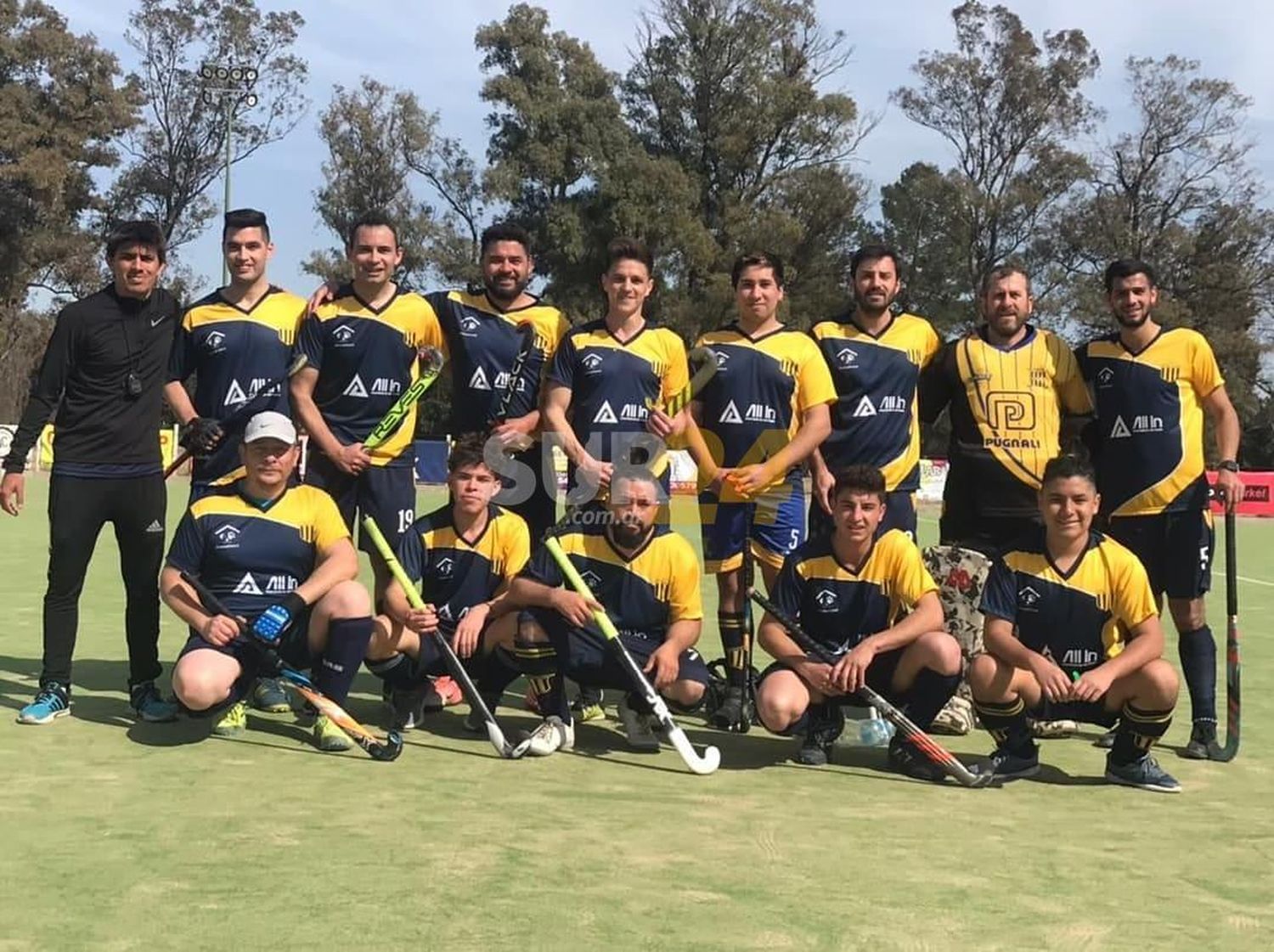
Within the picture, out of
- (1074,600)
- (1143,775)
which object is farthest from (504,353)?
(1143,775)

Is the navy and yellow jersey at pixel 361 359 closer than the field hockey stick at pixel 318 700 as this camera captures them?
No

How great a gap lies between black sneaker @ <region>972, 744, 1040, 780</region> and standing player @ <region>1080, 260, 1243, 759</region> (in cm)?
97

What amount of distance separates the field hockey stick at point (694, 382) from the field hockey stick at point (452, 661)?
1.25 metres

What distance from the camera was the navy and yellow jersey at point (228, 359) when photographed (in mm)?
5094

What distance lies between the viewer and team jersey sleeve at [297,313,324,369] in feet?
17.0

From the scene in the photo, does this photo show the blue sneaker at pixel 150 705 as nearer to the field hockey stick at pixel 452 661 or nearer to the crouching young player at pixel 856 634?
the field hockey stick at pixel 452 661

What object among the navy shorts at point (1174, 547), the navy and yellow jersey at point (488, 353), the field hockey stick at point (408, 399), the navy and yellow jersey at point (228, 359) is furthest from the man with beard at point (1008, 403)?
the navy and yellow jersey at point (228, 359)

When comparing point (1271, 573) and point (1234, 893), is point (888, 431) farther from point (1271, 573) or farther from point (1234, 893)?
point (1271, 573)

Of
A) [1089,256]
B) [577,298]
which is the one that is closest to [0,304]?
[577,298]

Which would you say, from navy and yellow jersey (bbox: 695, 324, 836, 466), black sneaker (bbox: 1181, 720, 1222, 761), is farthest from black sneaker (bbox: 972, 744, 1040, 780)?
navy and yellow jersey (bbox: 695, 324, 836, 466)

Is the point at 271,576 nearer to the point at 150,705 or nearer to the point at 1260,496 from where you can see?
the point at 150,705

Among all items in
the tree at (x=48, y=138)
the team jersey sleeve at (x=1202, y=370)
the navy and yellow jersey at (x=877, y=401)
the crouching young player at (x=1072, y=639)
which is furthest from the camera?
the tree at (x=48, y=138)

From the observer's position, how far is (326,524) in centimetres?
480

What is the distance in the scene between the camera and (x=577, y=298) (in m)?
32.4
